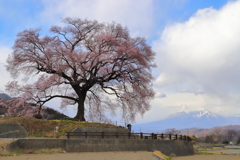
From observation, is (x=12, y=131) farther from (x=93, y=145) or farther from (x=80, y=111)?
(x=80, y=111)

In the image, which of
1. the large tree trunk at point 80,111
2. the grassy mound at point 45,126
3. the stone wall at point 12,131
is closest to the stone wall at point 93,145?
the grassy mound at point 45,126

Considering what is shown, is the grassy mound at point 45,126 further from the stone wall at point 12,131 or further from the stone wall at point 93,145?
the stone wall at point 93,145

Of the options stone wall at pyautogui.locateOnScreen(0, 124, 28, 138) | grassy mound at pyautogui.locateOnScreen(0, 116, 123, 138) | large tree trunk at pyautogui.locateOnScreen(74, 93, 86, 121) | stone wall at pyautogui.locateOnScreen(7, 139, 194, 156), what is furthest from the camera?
large tree trunk at pyautogui.locateOnScreen(74, 93, 86, 121)

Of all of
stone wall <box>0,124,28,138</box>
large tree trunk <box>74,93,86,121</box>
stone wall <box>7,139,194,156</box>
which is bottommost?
stone wall <box>7,139,194,156</box>

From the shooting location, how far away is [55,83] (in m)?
37.6

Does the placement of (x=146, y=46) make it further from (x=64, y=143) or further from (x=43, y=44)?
(x=64, y=143)

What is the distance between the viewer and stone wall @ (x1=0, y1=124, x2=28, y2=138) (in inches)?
1128

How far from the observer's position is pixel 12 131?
93.8 ft

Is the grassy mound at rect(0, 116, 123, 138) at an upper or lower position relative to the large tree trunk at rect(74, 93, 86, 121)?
lower

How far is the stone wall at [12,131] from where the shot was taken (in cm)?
2864

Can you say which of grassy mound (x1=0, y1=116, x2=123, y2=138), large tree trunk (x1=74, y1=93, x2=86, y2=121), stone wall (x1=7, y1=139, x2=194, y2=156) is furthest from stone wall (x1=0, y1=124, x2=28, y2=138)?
large tree trunk (x1=74, y1=93, x2=86, y2=121)

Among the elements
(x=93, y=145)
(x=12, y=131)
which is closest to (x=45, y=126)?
(x=12, y=131)

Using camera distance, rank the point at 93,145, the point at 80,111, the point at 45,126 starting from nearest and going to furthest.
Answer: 1. the point at 93,145
2. the point at 45,126
3. the point at 80,111

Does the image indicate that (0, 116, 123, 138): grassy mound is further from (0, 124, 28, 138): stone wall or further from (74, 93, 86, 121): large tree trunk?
(74, 93, 86, 121): large tree trunk
